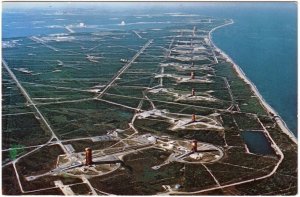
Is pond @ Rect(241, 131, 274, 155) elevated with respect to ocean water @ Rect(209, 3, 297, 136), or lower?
lower

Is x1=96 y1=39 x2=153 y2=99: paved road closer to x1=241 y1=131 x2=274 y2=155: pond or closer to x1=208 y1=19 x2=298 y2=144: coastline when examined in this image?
x1=208 y1=19 x2=298 y2=144: coastline

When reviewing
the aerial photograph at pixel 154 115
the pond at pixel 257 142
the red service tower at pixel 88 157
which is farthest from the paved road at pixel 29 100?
the pond at pixel 257 142

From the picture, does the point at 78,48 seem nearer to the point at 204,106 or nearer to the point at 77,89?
the point at 77,89

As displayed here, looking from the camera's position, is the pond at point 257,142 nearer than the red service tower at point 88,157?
No

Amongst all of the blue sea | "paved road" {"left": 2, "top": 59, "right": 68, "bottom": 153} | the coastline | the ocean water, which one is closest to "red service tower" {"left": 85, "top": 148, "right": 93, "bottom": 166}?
"paved road" {"left": 2, "top": 59, "right": 68, "bottom": 153}

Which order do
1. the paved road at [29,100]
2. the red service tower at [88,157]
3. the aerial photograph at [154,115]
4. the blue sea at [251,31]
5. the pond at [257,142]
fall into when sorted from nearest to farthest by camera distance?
1. the aerial photograph at [154,115]
2. the red service tower at [88,157]
3. the pond at [257,142]
4. the paved road at [29,100]
5. the blue sea at [251,31]

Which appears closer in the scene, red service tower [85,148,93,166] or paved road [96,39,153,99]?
red service tower [85,148,93,166]

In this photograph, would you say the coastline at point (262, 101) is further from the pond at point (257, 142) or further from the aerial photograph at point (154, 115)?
the pond at point (257, 142)

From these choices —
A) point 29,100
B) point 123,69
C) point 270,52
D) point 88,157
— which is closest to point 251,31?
point 270,52
